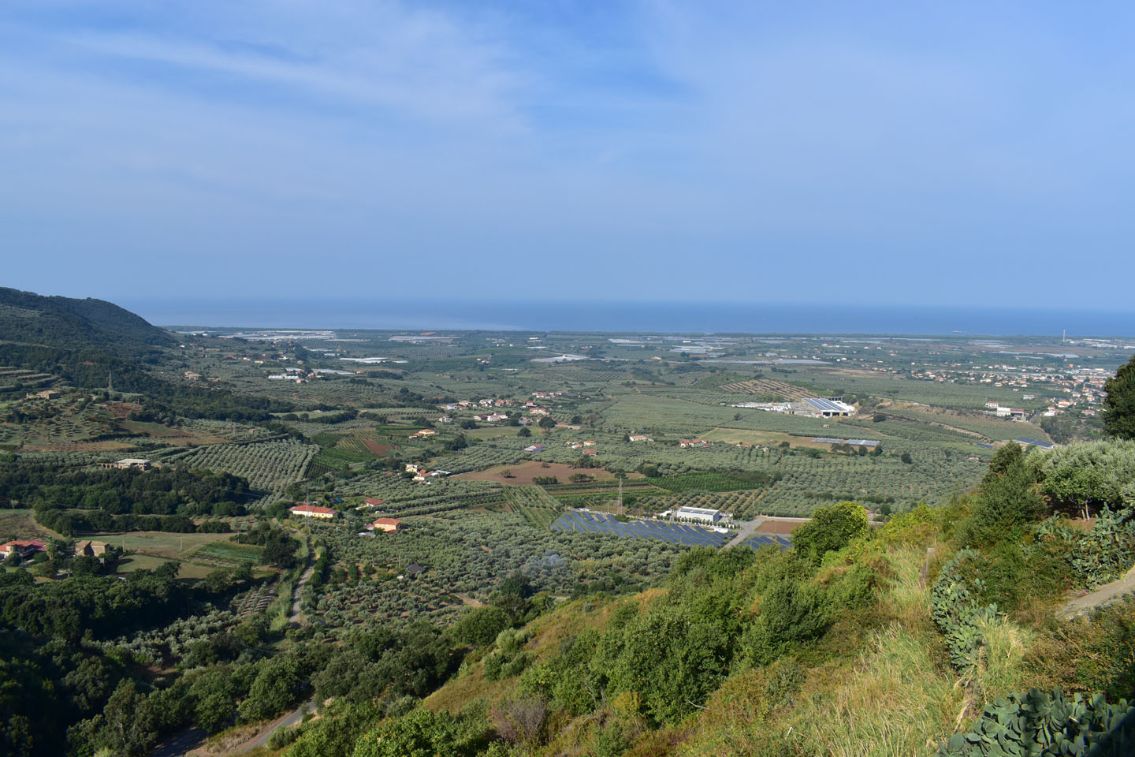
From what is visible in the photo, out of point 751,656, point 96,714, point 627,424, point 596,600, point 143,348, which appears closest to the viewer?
point 751,656

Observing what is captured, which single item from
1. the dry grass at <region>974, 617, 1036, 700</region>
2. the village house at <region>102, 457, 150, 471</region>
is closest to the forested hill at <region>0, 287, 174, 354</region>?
the village house at <region>102, 457, 150, 471</region>

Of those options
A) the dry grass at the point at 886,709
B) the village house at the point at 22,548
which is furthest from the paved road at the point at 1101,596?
the village house at the point at 22,548

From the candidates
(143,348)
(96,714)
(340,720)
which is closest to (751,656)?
(340,720)

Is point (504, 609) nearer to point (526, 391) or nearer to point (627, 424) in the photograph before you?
point (627, 424)

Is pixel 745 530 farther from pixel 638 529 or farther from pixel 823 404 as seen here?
pixel 823 404

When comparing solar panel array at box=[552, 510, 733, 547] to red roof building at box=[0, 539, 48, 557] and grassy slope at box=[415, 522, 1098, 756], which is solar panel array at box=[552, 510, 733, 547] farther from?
red roof building at box=[0, 539, 48, 557]

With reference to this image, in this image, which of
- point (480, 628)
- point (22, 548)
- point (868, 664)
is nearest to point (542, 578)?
point (480, 628)
